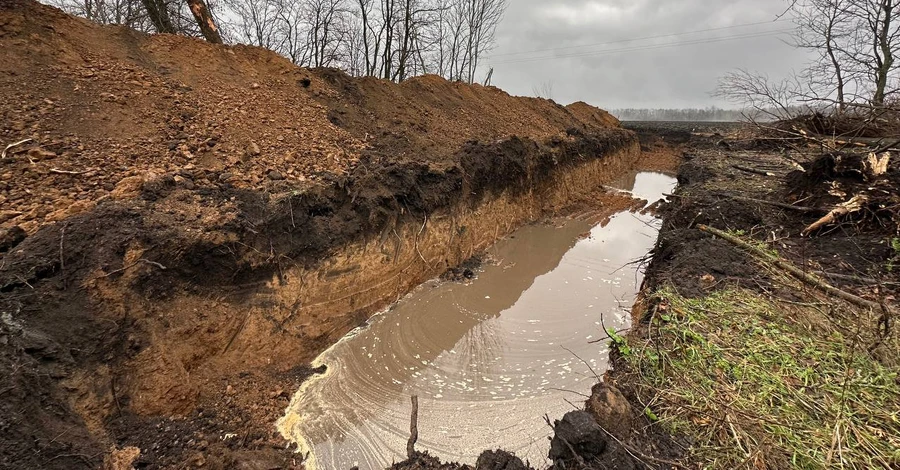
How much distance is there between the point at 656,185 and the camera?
16.2 metres

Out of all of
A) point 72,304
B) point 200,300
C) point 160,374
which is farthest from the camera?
point 200,300

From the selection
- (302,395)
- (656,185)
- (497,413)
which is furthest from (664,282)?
(656,185)

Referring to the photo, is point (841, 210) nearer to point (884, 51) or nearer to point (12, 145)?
point (12, 145)

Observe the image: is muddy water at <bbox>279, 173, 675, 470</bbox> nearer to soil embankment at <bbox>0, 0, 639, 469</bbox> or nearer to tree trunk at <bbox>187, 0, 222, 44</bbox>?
soil embankment at <bbox>0, 0, 639, 469</bbox>

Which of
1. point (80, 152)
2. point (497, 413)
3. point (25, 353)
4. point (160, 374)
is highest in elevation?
point (80, 152)

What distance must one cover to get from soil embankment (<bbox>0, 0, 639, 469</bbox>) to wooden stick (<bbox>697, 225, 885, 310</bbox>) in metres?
4.07

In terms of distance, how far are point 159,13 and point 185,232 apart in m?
7.05

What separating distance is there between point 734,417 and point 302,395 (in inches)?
144

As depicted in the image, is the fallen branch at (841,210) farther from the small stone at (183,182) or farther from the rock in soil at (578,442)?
the small stone at (183,182)

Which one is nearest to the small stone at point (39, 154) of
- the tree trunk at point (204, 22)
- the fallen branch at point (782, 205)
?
the tree trunk at point (204, 22)

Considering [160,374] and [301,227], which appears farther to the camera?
[301,227]

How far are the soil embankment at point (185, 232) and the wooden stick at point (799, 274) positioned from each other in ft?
13.4

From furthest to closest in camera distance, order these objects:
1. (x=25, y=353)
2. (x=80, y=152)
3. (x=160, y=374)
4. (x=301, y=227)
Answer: (x=301, y=227) → (x=80, y=152) → (x=160, y=374) → (x=25, y=353)

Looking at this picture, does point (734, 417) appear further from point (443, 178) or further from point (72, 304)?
point (443, 178)
